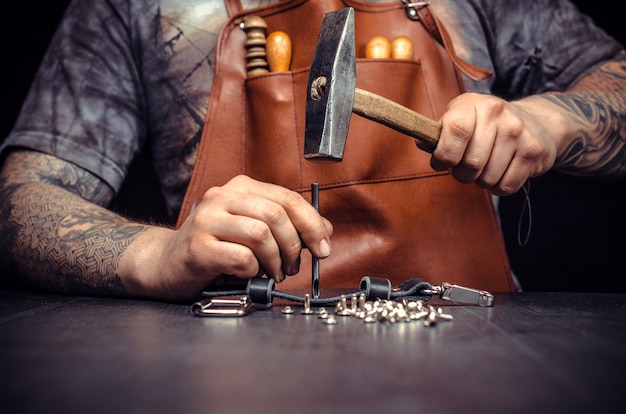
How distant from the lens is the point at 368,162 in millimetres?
1162

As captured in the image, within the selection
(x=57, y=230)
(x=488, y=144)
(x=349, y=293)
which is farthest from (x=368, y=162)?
(x=57, y=230)

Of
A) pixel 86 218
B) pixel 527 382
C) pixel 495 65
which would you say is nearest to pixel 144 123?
pixel 86 218

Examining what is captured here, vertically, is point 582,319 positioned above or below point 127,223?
below

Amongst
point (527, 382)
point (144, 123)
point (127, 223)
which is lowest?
point (527, 382)

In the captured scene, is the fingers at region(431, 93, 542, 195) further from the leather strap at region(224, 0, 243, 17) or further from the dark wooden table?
the leather strap at region(224, 0, 243, 17)

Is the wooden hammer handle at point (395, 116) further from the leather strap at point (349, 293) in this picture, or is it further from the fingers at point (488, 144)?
the leather strap at point (349, 293)

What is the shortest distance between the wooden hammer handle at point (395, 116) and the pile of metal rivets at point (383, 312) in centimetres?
27

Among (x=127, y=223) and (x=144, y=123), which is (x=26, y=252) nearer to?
(x=127, y=223)

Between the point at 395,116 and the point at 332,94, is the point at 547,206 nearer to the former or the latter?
the point at 395,116

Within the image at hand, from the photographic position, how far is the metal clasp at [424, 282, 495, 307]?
2.69ft

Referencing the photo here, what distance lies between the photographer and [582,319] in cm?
70

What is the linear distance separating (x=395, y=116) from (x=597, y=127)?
602 millimetres

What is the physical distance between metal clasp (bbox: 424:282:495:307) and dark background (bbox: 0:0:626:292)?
128 centimetres

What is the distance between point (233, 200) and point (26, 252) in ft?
1.82
